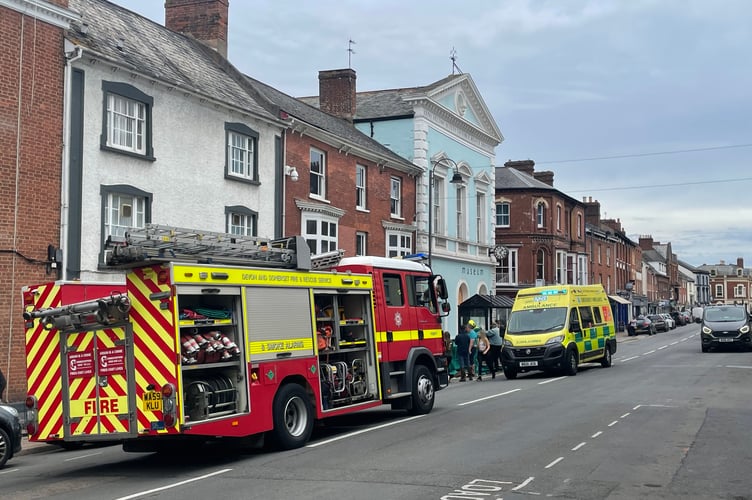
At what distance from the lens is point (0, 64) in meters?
16.9

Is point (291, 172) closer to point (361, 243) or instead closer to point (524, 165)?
point (361, 243)

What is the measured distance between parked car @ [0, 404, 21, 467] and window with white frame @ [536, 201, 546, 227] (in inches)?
1784

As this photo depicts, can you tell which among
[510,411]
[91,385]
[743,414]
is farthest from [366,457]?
[743,414]

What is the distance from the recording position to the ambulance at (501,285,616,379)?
923 inches

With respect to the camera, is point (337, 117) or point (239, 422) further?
point (337, 117)

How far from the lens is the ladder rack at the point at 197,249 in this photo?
10078 millimetres

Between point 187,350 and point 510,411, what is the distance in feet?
24.3

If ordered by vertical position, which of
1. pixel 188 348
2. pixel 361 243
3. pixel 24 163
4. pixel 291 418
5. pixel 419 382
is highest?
pixel 24 163

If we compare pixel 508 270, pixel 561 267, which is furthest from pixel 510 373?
pixel 561 267

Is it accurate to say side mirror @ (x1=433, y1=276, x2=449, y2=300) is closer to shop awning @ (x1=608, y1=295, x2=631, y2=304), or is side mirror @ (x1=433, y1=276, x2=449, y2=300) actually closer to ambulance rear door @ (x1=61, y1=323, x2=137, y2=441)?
ambulance rear door @ (x1=61, y1=323, x2=137, y2=441)

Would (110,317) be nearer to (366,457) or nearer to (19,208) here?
(366,457)

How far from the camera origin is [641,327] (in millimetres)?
62562

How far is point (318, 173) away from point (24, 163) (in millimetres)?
12083

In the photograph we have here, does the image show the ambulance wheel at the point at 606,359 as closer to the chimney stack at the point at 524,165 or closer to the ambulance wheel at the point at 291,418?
the ambulance wheel at the point at 291,418
